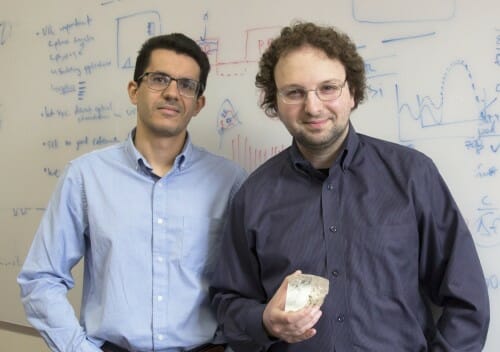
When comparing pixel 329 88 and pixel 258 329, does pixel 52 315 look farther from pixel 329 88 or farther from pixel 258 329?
pixel 329 88

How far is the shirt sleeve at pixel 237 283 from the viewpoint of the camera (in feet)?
3.84

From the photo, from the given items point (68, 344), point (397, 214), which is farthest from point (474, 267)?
point (68, 344)

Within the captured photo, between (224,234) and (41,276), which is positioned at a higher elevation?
(224,234)

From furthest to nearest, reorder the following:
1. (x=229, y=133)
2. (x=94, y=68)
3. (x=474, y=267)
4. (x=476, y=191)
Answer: (x=94, y=68), (x=229, y=133), (x=476, y=191), (x=474, y=267)

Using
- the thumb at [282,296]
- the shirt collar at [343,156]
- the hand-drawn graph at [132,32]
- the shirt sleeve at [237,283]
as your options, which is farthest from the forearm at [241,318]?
the hand-drawn graph at [132,32]

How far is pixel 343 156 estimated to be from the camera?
45.1 inches

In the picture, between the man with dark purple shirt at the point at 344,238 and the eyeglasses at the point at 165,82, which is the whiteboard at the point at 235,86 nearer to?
the man with dark purple shirt at the point at 344,238

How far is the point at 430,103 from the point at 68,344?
3.52ft

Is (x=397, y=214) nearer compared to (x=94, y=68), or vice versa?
(x=397, y=214)

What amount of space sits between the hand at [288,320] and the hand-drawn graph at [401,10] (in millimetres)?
712

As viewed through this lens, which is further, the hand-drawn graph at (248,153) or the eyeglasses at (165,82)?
the hand-drawn graph at (248,153)

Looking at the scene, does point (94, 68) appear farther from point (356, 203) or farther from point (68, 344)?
point (356, 203)

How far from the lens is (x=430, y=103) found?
1.22 m

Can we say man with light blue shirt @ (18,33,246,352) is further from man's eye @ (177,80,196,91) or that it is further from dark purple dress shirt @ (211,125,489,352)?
dark purple dress shirt @ (211,125,489,352)
